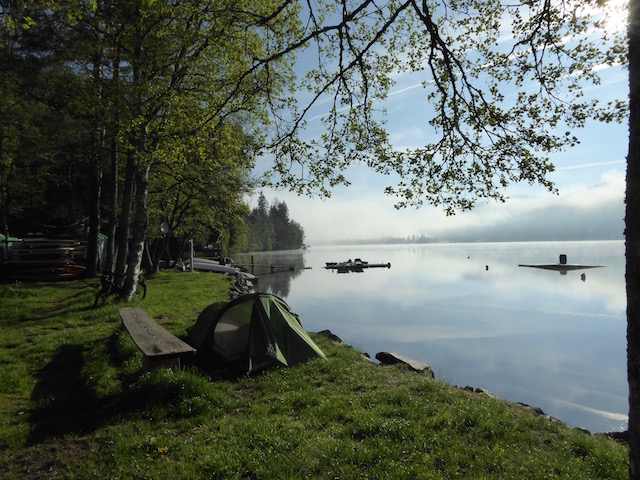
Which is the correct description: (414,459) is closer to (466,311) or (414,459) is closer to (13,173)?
(466,311)

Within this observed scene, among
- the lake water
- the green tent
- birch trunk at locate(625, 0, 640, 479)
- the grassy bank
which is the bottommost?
the lake water

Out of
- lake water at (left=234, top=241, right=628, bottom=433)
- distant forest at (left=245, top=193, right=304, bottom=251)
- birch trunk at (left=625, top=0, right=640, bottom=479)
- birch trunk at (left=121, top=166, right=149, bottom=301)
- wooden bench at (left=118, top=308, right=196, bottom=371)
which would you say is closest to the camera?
birch trunk at (left=625, top=0, right=640, bottom=479)

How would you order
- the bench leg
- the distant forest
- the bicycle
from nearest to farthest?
the bench leg
the bicycle
the distant forest

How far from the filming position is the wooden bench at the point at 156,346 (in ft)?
23.1

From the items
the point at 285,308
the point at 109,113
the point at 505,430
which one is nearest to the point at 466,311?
the point at 285,308

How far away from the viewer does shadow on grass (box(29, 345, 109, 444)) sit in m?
5.88

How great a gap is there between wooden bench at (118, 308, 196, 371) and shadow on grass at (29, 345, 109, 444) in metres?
1.08

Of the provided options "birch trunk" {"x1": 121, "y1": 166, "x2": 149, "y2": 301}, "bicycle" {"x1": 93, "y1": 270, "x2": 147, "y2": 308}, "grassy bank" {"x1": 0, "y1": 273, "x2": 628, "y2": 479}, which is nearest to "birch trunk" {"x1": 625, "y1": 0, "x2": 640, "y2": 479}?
"grassy bank" {"x1": 0, "y1": 273, "x2": 628, "y2": 479}

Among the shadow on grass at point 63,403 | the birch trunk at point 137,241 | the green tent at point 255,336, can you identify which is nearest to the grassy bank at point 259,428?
the shadow on grass at point 63,403

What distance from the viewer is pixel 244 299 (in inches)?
401

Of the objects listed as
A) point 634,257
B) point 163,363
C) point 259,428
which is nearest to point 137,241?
point 163,363

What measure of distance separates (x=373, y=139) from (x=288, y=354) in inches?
231

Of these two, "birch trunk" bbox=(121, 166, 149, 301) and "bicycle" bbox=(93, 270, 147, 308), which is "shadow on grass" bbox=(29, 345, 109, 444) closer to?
"bicycle" bbox=(93, 270, 147, 308)

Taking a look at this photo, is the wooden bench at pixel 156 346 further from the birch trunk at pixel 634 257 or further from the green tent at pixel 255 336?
the birch trunk at pixel 634 257
